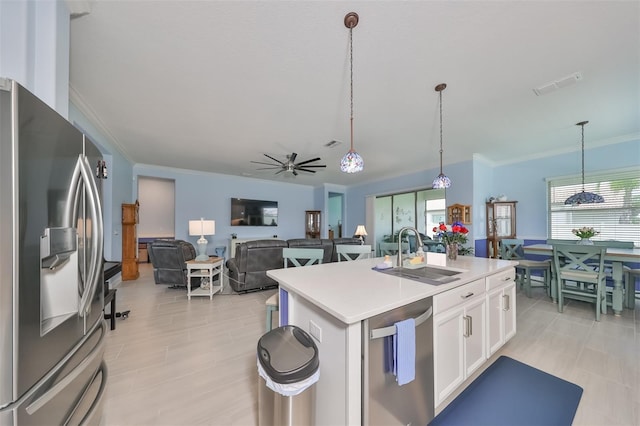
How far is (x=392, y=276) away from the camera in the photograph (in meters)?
1.62

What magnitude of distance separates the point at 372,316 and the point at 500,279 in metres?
1.59

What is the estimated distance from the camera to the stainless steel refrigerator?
2.26 feet

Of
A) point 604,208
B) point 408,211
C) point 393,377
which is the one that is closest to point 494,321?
point 393,377

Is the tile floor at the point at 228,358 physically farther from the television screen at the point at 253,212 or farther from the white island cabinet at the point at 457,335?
the television screen at the point at 253,212

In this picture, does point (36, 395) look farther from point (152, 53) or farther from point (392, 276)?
point (152, 53)

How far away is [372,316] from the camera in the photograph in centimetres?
100

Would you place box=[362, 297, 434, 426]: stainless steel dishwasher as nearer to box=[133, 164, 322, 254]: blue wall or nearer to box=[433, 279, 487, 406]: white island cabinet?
box=[433, 279, 487, 406]: white island cabinet

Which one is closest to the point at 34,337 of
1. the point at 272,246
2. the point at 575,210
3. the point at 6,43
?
the point at 6,43

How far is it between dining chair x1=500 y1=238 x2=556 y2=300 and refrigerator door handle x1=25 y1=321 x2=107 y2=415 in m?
5.03

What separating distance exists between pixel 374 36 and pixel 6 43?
216cm

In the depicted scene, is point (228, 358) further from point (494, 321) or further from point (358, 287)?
point (494, 321)

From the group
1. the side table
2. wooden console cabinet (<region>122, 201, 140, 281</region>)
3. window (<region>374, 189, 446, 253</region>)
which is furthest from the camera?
window (<region>374, 189, 446, 253</region>)

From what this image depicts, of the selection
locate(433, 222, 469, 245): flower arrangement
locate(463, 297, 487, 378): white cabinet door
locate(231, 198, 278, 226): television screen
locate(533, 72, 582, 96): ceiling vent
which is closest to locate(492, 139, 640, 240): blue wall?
locate(533, 72, 582, 96): ceiling vent

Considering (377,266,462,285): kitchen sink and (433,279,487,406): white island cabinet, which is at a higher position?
(377,266,462,285): kitchen sink
